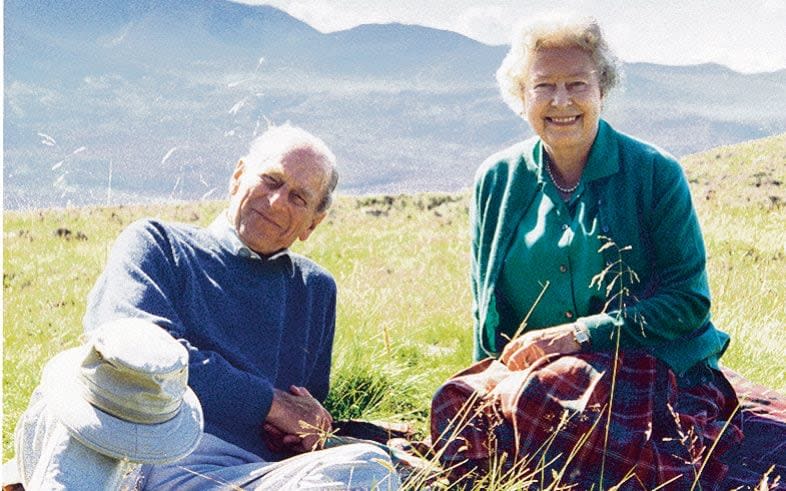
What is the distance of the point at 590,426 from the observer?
157 inches

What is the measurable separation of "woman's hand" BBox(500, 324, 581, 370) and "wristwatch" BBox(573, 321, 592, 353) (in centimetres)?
1

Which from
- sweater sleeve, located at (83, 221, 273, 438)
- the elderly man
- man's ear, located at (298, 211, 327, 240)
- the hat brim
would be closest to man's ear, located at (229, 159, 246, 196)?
the elderly man

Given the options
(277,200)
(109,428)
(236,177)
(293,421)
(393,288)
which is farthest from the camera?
(393,288)

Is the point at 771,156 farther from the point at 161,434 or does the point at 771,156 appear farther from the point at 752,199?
the point at 161,434

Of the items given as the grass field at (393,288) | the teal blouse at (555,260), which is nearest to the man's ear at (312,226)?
the grass field at (393,288)

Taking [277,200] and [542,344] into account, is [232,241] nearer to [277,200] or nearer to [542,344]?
[277,200]

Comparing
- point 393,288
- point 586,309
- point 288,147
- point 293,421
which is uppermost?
point 288,147

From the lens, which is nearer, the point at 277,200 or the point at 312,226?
the point at 277,200

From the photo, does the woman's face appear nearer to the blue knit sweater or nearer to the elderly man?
the elderly man

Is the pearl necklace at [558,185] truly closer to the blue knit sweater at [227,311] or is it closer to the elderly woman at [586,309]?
the elderly woman at [586,309]

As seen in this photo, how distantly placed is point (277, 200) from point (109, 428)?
1.54m

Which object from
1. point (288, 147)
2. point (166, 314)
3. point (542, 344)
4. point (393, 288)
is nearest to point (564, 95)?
point (542, 344)

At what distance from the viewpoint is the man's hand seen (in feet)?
13.4

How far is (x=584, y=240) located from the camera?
431cm
